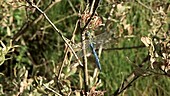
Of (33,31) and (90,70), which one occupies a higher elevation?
(33,31)

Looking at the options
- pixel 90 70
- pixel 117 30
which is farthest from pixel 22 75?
pixel 90 70

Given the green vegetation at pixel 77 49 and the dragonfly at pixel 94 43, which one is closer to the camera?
the dragonfly at pixel 94 43

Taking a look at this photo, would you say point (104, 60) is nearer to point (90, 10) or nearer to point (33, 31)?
point (33, 31)

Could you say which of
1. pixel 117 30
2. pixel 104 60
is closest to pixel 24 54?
pixel 104 60

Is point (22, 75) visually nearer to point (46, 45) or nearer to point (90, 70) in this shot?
point (90, 70)

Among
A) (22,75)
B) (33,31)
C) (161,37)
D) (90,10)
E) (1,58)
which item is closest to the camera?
(90,10)

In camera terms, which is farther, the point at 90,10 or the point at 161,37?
the point at 161,37

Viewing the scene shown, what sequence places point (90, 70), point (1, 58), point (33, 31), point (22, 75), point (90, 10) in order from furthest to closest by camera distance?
point (33, 31)
point (90, 70)
point (22, 75)
point (1, 58)
point (90, 10)

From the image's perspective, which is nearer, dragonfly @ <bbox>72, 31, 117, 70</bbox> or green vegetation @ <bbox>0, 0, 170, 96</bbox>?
dragonfly @ <bbox>72, 31, 117, 70</bbox>
